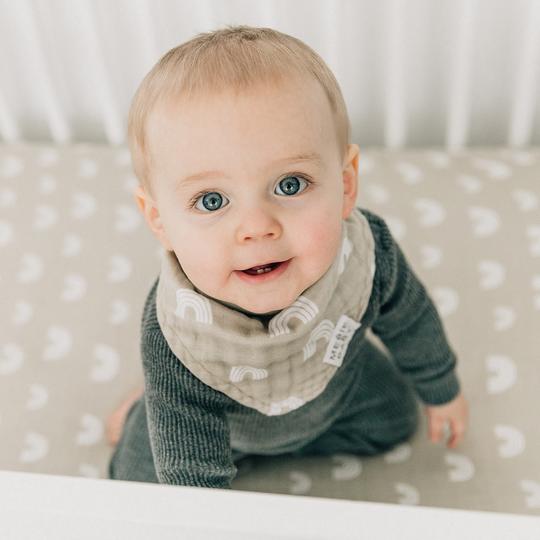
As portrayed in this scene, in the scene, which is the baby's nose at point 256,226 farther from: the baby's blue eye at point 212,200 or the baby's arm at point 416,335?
the baby's arm at point 416,335

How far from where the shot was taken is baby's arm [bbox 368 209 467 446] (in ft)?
2.65

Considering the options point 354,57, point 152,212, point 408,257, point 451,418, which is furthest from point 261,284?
point 354,57

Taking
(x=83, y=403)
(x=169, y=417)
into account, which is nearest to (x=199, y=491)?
(x=169, y=417)

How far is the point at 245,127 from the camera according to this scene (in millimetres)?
590

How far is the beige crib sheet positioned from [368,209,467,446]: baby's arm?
0.19 feet

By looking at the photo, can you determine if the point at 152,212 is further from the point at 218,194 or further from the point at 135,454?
the point at 135,454

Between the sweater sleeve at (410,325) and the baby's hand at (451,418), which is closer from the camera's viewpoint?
the sweater sleeve at (410,325)

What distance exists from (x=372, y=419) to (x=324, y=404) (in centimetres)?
10

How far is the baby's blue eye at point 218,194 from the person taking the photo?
0.62 m

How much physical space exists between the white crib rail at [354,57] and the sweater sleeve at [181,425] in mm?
601

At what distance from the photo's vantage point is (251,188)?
60 centimetres

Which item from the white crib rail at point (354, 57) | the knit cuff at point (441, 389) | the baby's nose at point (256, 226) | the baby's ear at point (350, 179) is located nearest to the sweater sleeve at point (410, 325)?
the knit cuff at point (441, 389)

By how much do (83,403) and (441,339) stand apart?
44cm

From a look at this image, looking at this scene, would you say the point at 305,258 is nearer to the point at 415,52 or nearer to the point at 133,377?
the point at 133,377
